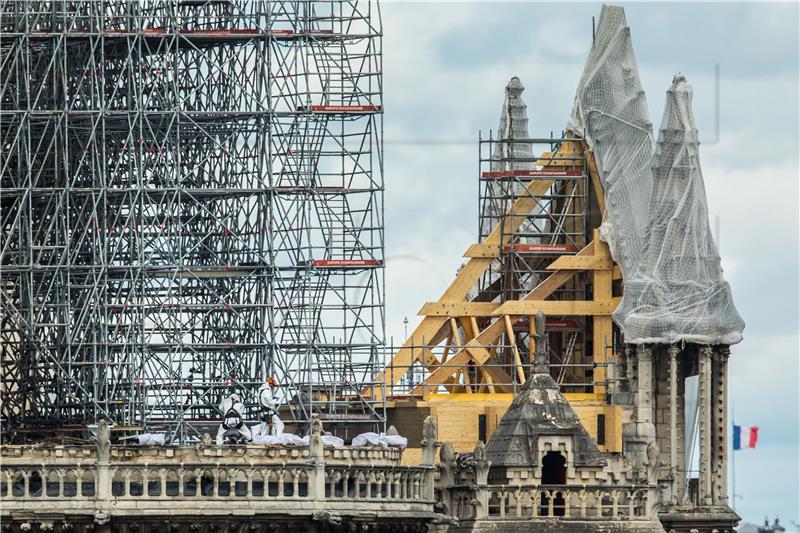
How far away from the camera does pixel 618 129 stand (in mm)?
195125

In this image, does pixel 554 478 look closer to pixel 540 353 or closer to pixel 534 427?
pixel 534 427

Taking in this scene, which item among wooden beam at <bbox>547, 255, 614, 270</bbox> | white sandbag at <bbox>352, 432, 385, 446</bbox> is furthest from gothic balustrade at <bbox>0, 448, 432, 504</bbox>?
wooden beam at <bbox>547, 255, 614, 270</bbox>

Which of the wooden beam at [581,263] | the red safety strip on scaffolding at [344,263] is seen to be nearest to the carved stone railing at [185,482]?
the red safety strip on scaffolding at [344,263]

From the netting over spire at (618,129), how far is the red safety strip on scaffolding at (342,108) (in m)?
15.2

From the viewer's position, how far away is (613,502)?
179250 millimetres

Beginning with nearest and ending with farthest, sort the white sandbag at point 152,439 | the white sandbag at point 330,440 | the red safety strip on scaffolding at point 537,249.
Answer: the white sandbag at point 330,440 < the white sandbag at point 152,439 < the red safety strip on scaffolding at point 537,249

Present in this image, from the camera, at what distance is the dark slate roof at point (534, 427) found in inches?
7057

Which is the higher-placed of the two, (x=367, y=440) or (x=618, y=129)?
(x=618, y=129)

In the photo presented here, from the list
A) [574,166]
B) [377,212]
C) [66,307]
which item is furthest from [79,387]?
[574,166]

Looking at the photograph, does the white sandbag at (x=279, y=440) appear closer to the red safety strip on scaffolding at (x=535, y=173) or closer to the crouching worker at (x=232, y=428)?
the crouching worker at (x=232, y=428)

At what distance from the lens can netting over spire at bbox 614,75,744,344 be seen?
19188cm

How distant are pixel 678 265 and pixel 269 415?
25.5 metres

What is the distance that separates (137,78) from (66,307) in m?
10.2

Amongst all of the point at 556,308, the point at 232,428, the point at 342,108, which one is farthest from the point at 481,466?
the point at 342,108
